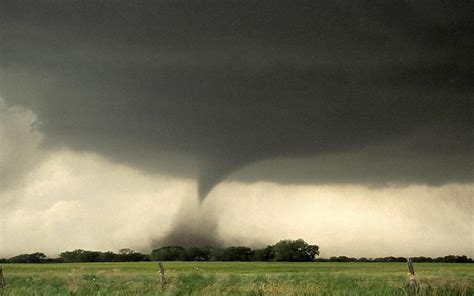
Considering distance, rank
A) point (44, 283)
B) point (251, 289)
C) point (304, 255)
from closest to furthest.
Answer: point (251, 289) < point (44, 283) < point (304, 255)

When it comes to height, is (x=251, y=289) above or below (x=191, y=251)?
below

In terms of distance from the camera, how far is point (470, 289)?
30719 millimetres

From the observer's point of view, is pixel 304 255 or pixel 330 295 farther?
pixel 304 255

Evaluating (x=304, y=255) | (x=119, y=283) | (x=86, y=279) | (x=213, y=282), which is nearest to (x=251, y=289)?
(x=213, y=282)

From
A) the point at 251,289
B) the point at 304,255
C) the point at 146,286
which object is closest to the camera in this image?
the point at 251,289

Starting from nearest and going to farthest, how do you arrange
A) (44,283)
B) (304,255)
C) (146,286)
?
(146,286) → (44,283) → (304,255)

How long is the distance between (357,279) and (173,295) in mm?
13220

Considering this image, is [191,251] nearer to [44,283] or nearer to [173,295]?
[44,283]

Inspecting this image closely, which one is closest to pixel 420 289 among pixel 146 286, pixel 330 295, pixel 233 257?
pixel 330 295

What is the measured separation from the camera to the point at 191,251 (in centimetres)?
10556

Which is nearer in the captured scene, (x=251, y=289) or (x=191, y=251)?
(x=251, y=289)

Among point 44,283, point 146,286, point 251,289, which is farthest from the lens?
point 44,283

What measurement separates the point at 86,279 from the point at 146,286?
6.77 meters

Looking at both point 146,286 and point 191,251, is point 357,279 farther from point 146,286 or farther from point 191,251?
point 191,251
